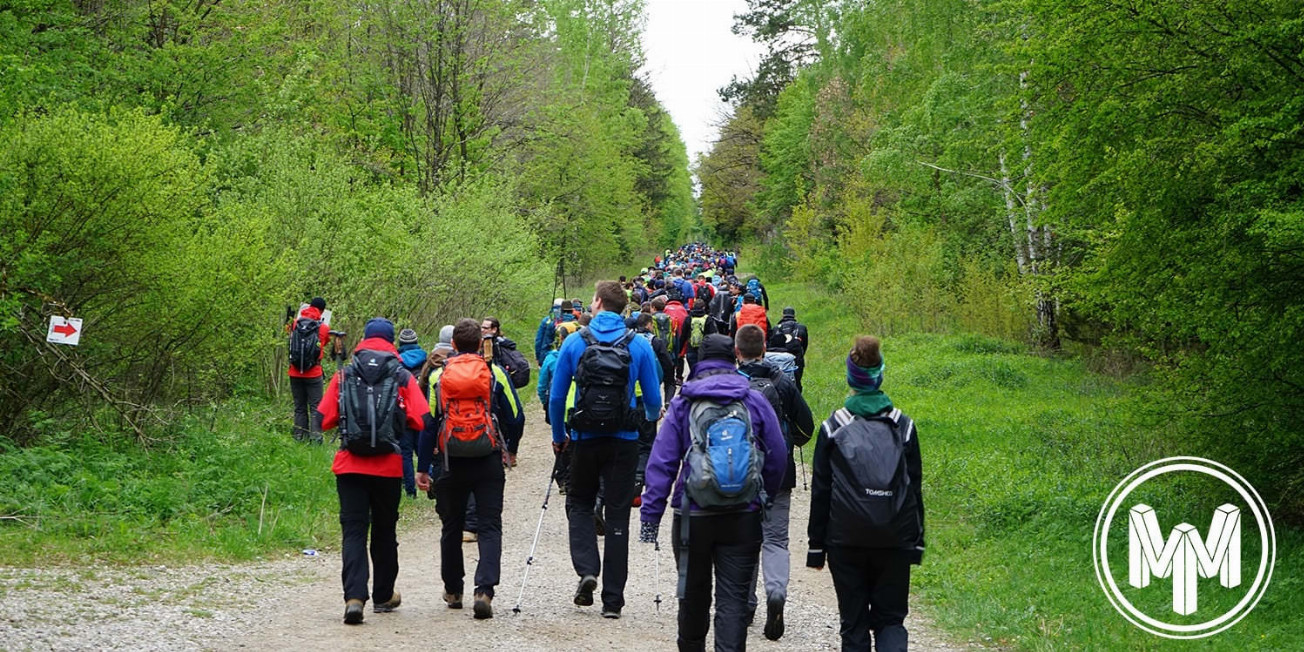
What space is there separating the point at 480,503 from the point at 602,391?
122 cm

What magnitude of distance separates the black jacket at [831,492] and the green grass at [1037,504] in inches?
109

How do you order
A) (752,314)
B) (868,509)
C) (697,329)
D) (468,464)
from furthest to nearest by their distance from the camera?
(697,329), (752,314), (468,464), (868,509)

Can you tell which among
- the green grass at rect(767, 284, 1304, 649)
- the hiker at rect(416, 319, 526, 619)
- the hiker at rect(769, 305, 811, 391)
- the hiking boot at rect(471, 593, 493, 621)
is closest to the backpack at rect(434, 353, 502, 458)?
the hiker at rect(416, 319, 526, 619)

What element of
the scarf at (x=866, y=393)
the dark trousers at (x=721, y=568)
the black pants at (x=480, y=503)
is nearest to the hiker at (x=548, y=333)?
the black pants at (x=480, y=503)

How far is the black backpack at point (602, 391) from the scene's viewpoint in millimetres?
7871

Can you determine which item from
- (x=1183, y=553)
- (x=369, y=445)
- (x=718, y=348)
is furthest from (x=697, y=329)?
(x=718, y=348)

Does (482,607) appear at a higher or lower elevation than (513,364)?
lower

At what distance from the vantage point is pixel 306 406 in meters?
15.2

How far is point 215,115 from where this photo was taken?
2194 cm

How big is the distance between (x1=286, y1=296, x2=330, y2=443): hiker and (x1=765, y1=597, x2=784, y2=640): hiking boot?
333 inches

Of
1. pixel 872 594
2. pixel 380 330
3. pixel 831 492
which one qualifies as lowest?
pixel 872 594

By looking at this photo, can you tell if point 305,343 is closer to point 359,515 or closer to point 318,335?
point 318,335

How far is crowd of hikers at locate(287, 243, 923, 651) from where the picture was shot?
597 cm
